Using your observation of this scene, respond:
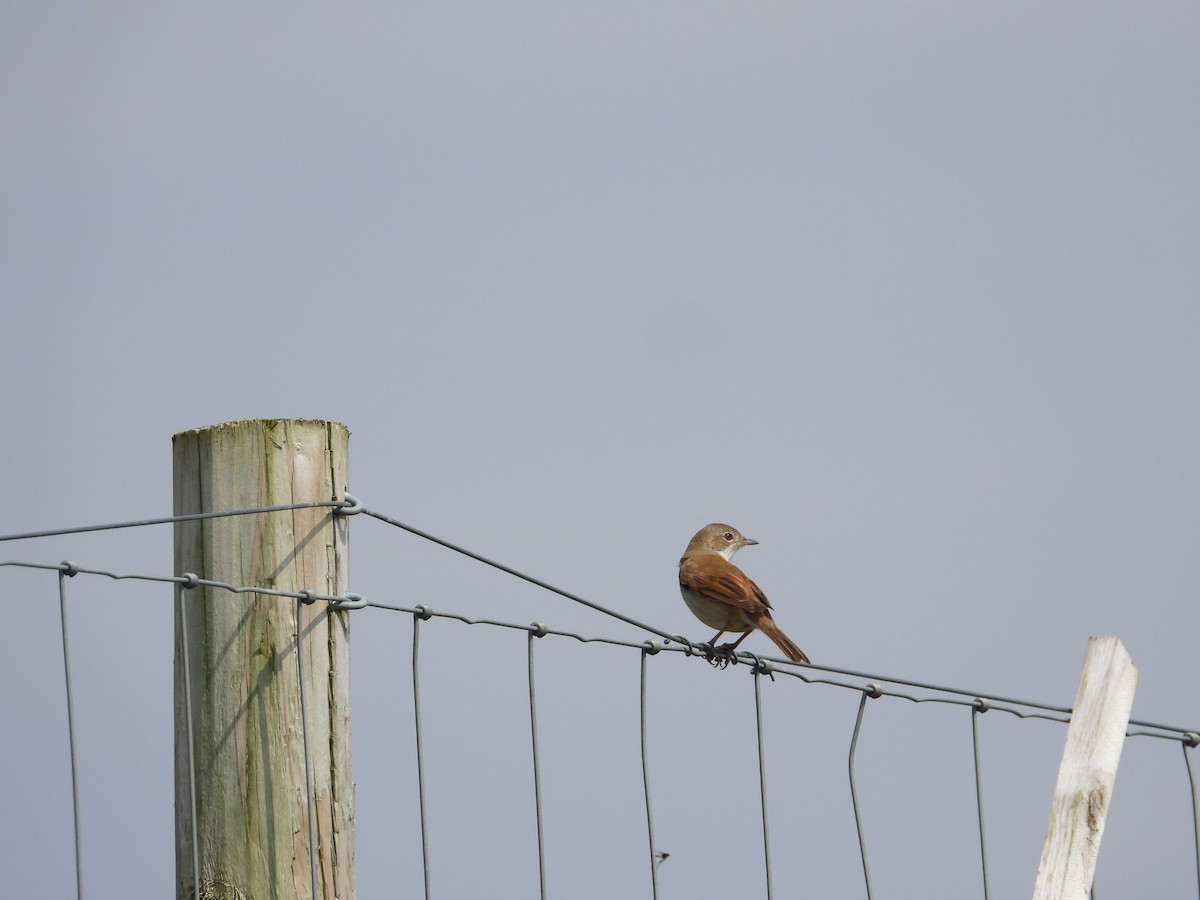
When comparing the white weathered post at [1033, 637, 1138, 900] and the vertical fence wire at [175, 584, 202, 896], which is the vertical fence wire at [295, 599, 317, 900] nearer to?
the vertical fence wire at [175, 584, 202, 896]

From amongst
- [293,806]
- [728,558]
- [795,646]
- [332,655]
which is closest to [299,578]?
[332,655]

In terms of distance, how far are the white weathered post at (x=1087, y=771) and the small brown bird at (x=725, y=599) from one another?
13.1 ft

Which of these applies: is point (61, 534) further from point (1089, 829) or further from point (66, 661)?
point (1089, 829)

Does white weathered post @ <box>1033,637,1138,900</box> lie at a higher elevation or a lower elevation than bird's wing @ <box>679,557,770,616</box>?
lower

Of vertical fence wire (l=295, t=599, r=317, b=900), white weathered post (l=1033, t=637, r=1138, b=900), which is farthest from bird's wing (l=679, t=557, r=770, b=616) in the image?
vertical fence wire (l=295, t=599, r=317, b=900)

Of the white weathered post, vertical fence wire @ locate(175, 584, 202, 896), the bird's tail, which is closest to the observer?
vertical fence wire @ locate(175, 584, 202, 896)

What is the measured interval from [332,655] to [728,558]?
277 inches

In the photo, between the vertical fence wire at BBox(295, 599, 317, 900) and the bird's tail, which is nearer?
the vertical fence wire at BBox(295, 599, 317, 900)

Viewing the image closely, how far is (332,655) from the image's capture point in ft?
12.7

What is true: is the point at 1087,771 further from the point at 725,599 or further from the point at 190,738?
the point at 725,599

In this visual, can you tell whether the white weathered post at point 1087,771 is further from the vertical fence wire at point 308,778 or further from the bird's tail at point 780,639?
the bird's tail at point 780,639

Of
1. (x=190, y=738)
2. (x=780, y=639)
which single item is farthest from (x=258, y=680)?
(x=780, y=639)

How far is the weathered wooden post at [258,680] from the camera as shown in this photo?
3.72m

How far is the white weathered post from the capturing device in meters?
4.06
